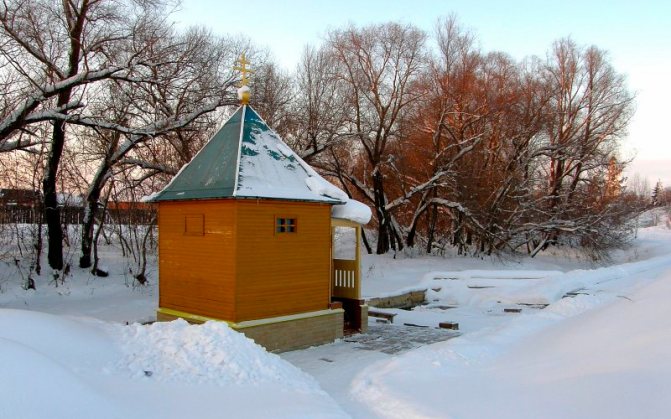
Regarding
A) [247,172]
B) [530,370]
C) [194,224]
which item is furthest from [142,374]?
[530,370]

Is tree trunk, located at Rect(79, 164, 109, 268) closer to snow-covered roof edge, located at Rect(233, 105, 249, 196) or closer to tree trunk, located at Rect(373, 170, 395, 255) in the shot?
snow-covered roof edge, located at Rect(233, 105, 249, 196)

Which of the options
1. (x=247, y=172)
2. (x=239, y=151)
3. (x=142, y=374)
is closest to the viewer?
(x=142, y=374)

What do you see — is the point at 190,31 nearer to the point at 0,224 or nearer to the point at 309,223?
the point at 0,224

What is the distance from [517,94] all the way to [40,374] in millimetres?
26704

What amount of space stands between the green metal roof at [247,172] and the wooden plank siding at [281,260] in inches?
9.1

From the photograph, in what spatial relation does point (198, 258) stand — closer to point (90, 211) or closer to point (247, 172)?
point (247, 172)

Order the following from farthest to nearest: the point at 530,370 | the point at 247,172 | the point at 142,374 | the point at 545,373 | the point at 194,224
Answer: the point at 194,224 → the point at 247,172 → the point at 530,370 → the point at 545,373 → the point at 142,374

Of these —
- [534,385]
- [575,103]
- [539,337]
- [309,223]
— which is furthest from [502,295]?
[575,103]

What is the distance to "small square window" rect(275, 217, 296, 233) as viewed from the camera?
9797 mm

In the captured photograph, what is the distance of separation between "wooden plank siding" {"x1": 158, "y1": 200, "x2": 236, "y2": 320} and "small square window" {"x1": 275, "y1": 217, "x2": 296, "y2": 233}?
94 cm

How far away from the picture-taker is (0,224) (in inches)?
662

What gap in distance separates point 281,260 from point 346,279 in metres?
2.60

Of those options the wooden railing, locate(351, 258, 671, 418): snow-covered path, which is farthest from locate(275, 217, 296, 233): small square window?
locate(351, 258, 671, 418): snow-covered path

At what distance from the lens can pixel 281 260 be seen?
9.81m
